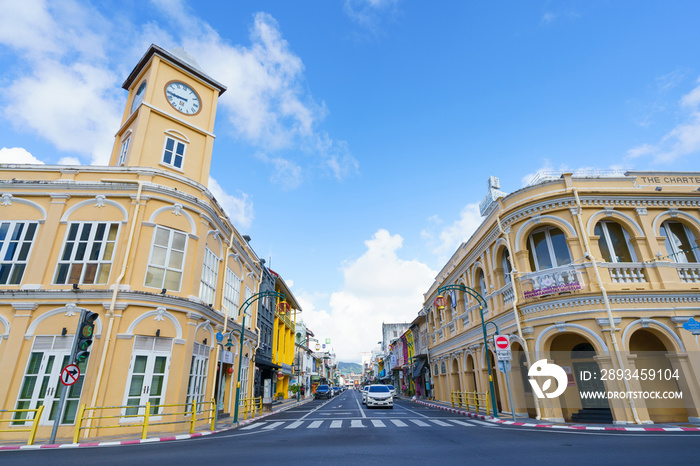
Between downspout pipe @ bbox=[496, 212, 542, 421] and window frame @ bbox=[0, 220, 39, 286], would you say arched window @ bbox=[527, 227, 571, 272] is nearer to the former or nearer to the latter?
downspout pipe @ bbox=[496, 212, 542, 421]

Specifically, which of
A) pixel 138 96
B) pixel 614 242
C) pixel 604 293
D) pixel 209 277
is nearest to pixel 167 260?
pixel 209 277

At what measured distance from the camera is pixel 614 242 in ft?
53.1

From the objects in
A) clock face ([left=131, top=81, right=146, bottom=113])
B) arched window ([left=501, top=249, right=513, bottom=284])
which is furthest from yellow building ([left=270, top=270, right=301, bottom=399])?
arched window ([left=501, top=249, right=513, bottom=284])

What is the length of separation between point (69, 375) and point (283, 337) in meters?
33.7

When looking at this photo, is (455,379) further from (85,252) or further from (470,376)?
(85,252)

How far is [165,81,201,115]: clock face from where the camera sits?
18547mm

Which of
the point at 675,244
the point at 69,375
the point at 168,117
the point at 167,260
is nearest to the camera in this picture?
the point at 69,375

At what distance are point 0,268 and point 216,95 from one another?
43.4 feet

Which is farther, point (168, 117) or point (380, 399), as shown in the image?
point (380, 399)

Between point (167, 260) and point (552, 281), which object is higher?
point (167, 260)

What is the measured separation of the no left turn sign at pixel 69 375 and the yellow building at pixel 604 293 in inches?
651

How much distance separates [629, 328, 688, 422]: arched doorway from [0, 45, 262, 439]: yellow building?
59.2ft

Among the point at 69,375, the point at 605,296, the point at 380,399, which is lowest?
the point at 380,399

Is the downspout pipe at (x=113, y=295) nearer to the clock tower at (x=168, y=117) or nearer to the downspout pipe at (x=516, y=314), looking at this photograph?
the clock tower at (x=168, y=117)
